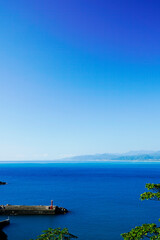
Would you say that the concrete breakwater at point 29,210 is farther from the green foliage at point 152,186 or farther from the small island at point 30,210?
the green foliage at point 152,186

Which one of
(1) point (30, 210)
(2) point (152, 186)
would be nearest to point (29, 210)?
(1) point (30, 210)

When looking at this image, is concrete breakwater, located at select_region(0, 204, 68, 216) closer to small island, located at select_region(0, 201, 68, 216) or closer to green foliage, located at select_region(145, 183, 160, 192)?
small island, located at select_region(0, 201, 68, 216)

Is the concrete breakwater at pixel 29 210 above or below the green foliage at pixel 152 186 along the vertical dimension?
below

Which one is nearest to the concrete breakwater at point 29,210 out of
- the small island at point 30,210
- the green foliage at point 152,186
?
the small island at point 30,210

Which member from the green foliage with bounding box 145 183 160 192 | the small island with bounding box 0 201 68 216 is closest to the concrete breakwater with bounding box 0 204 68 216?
the small island with bounding box 0 201 68 216

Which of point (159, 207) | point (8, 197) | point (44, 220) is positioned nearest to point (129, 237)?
point (44, 220)

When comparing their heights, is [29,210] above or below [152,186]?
below

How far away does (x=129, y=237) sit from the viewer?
17.7 meters

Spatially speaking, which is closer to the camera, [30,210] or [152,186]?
[152,186]

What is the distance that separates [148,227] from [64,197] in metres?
84.0

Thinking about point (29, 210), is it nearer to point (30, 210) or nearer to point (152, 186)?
point (30, 210)

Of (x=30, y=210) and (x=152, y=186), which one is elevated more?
(x=152, y=186)

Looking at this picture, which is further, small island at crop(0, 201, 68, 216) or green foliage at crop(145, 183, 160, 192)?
small island at crop(0, 201, 68, 216)

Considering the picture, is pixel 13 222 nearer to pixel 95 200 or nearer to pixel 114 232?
pixel 114 232
